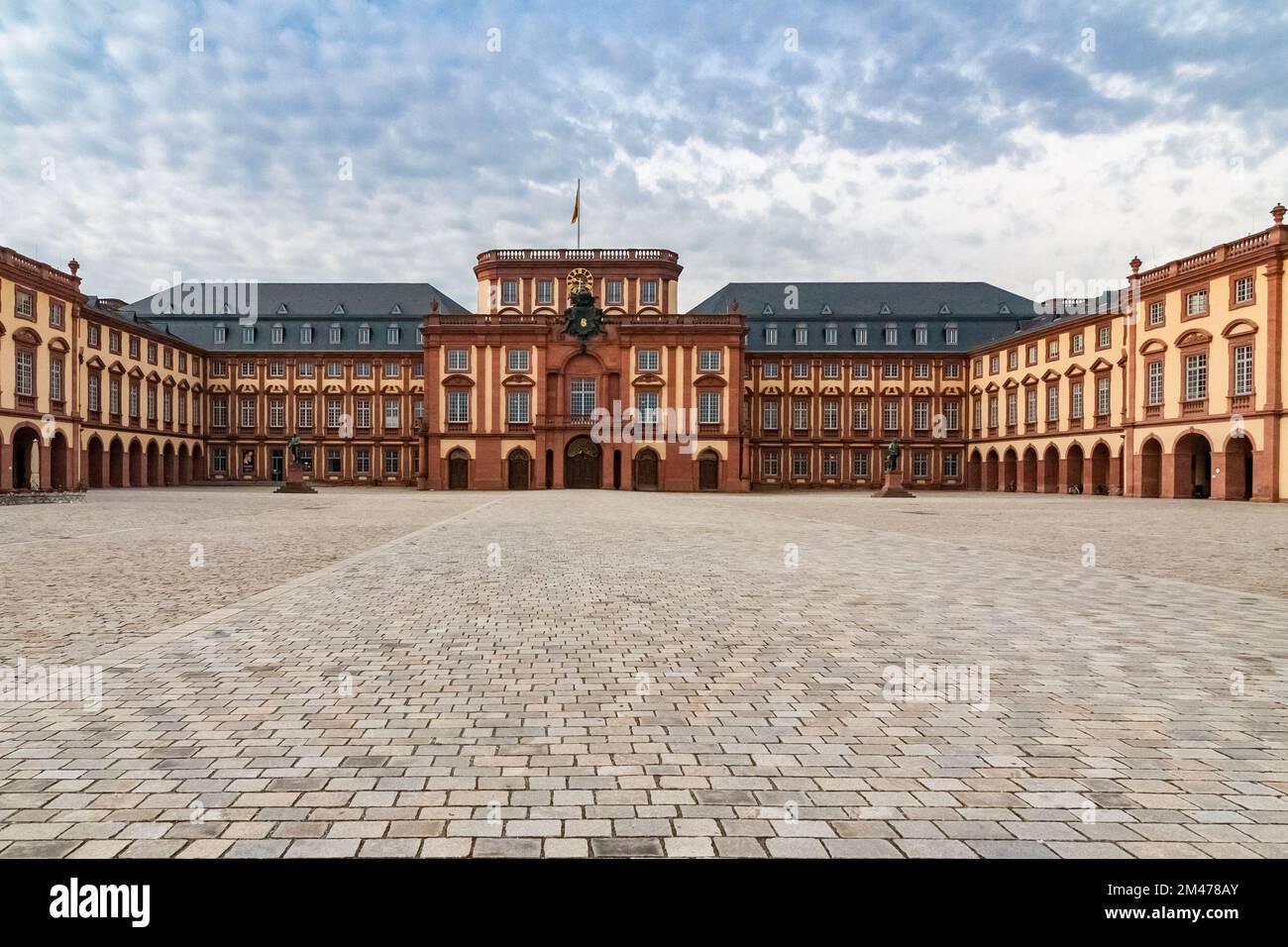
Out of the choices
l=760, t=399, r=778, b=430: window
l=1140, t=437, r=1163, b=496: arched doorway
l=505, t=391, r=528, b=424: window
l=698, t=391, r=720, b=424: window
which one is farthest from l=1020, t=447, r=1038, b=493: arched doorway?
l=505, t=391, r=528, b=424: window

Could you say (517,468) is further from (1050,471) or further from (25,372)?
(1050,471)

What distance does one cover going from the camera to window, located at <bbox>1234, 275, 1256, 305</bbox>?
38.5m

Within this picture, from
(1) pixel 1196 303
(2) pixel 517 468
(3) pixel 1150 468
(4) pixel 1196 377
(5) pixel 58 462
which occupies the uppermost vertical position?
(1) pixel 1196 303

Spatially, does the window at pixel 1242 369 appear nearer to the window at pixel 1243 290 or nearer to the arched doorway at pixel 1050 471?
the window at pixel 1243 290

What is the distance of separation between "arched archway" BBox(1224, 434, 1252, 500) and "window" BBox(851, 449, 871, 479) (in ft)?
96.7

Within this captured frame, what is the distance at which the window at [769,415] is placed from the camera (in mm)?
67875

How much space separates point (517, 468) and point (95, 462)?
27.4 m

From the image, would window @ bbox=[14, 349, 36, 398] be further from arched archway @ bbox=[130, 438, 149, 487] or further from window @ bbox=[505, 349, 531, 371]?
window @ bbox=[505, 349, 531, 371]

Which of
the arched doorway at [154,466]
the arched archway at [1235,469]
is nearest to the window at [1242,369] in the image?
the arched archway at [1235,469]

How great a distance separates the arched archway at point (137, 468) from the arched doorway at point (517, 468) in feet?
85.5

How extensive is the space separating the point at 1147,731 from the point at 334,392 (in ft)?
232

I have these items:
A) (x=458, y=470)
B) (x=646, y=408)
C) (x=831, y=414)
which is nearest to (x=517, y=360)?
(x=458, y=470)

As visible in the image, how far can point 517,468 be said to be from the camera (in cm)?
5697
